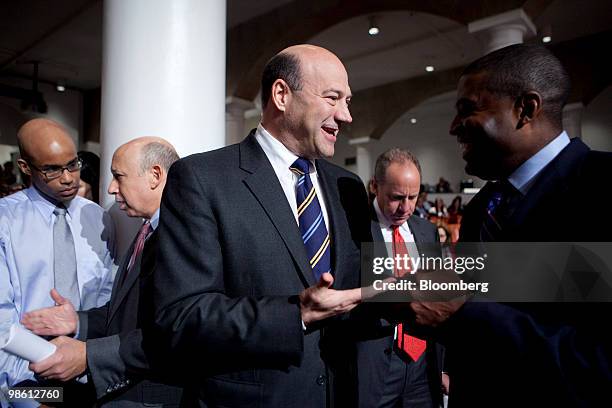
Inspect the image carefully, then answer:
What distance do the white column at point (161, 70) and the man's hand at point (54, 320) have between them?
689mm

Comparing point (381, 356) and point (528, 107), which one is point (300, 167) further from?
point (381, 356)

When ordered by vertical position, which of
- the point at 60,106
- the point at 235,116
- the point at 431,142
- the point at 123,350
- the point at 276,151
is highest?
the point at 60,106

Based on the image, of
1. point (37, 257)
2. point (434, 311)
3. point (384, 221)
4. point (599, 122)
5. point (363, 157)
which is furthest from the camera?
point (363, 157)

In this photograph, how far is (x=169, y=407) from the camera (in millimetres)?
1350

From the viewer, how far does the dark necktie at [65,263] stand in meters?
1.63

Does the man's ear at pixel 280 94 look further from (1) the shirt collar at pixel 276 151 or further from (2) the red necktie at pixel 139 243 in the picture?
(2) the red necktie at pixel 139 243

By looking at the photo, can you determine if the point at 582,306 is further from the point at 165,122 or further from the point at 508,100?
the point at 165,122

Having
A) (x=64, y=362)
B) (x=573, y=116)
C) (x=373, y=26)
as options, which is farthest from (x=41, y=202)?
(x=573, y=116)

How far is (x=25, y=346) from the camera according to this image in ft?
3.60

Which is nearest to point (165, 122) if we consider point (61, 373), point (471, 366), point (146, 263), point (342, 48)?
point (146, 263)

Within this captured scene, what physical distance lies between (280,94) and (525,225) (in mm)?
778

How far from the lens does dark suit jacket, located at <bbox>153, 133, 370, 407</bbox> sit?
105cm

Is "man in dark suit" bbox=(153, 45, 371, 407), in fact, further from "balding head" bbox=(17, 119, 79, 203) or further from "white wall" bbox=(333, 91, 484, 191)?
"white wall" bbox=(333, 91, 484, 191)

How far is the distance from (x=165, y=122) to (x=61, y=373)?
0.96 metres
